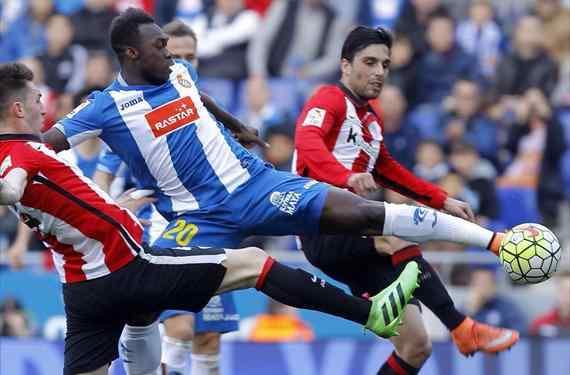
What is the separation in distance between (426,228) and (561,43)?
879 centimetres

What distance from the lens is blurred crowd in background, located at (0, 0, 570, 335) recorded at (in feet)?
46.1

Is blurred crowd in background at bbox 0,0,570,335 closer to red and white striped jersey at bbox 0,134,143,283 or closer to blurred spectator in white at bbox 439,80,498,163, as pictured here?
blurred spectator in white at bbox 439,80,498,163

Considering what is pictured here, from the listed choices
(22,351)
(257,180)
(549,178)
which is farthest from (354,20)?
(257,180)

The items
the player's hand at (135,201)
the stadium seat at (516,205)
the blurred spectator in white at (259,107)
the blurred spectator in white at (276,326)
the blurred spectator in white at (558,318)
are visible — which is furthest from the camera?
the blurred spectator in white at (259,107)

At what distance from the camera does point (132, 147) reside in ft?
27.5

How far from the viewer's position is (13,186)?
7.14m

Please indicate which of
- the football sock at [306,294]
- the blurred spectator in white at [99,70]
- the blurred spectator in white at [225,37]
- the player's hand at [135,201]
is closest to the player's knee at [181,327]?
the player's hand at [135,201]

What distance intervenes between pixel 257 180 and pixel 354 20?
755 cm

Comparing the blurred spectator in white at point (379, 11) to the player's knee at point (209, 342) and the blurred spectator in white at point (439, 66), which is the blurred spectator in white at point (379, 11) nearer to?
the blurred spectator in white at point (439, 66)

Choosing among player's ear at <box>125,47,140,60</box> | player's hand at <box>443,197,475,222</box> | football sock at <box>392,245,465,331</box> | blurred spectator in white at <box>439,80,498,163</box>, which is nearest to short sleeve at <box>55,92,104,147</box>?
player's ear at <box>125,47,140,60</box>

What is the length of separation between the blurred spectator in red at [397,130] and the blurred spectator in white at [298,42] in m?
1.17

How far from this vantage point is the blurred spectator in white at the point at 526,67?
592 inches

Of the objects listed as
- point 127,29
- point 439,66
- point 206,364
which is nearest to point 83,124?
point 127,29

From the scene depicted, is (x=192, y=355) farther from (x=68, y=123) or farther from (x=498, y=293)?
(x=498, y=293)
